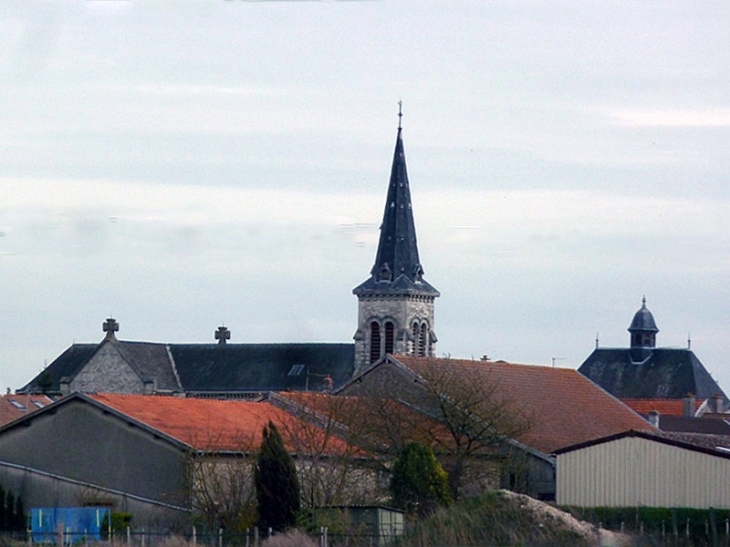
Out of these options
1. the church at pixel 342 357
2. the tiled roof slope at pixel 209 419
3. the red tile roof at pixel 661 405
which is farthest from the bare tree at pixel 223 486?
the church at pixel 342 357

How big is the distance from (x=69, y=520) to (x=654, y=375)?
6483cm

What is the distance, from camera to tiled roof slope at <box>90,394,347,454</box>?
39.8 m

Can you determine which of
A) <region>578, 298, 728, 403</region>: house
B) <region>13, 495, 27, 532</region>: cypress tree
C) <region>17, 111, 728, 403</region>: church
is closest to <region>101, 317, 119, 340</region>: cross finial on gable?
<region>17, 111, 728, 403</region>: church

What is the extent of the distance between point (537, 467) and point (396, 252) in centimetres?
4745

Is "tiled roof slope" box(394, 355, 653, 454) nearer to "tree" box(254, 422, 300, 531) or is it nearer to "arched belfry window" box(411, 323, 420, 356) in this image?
"tree" box(254, 422, 300, 531)

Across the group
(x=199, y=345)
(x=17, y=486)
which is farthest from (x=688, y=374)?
(x=17, y=486)

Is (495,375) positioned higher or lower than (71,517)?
higher

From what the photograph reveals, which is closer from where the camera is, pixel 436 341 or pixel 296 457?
pixel 296 457

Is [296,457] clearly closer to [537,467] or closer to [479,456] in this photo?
[479,456]

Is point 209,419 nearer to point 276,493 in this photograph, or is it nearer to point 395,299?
point 276,493

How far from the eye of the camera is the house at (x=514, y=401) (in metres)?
43.4

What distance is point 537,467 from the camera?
45875 mm

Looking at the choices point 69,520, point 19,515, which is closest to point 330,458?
point 69,520

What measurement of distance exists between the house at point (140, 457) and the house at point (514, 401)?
406cm
